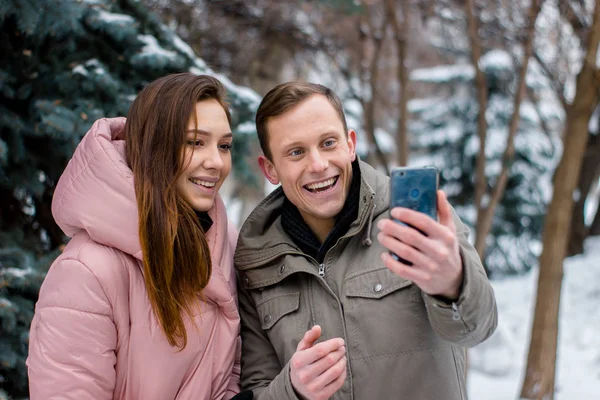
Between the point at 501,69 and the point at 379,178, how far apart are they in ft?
30.5

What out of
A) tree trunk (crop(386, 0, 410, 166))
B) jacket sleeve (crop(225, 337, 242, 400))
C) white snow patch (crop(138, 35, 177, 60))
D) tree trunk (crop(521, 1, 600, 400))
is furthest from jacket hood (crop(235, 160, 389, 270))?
tree trunk (crop(521, 1, 600, 400))

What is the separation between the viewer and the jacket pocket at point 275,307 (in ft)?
8.15

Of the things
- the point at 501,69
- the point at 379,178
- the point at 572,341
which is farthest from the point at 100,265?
the point at 501,69

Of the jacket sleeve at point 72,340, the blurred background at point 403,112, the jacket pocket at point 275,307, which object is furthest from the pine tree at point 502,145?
Result: the jacket sleeve at point 72,340

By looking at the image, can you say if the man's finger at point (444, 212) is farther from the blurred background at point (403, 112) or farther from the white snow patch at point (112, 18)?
the white snow patch at point (112, 18)

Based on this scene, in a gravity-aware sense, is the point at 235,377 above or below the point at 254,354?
below

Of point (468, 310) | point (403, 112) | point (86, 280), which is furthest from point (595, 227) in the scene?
point (86, 280)

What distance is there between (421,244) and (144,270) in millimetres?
1108

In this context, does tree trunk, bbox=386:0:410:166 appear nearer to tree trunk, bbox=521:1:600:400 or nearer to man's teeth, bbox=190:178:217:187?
tree trunk, bbox=521:1:600:400

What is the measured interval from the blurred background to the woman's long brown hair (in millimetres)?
1301

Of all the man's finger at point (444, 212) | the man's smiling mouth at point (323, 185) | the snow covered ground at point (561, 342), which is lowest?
the snow covered ground at point (561, 342)

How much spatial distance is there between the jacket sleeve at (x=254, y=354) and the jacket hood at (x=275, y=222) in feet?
0.59

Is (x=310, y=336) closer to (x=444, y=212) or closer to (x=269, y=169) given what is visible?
(x=444, y=212)

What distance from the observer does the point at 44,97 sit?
383cm
